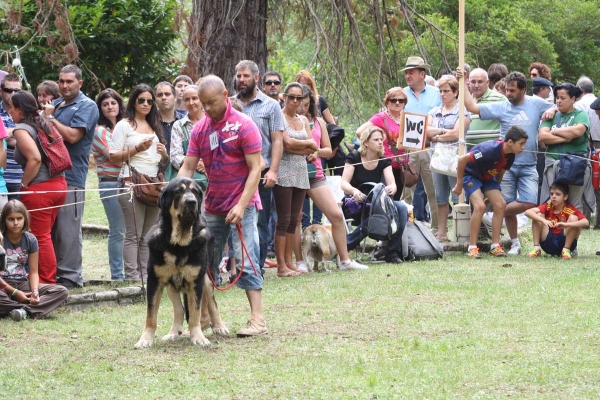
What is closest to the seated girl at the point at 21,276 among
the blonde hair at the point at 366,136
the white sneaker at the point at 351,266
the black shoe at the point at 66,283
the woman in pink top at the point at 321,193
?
the black shoe at the point at 66,283

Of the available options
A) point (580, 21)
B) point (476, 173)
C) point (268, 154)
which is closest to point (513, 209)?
point (476, 173)

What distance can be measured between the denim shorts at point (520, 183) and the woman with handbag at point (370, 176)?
1.43m

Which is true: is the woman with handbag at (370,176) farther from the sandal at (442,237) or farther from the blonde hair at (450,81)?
the blonde hair at (450,81)

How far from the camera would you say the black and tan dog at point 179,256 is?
23.8 ft

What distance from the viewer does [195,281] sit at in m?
7.48

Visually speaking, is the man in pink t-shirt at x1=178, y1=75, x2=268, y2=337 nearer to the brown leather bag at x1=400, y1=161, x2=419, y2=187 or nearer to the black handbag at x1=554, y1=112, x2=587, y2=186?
the brown leather bag at x1=400, y1=161, x2=419, y2=187

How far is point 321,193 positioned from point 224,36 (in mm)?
3270

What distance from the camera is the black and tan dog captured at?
23.8ft

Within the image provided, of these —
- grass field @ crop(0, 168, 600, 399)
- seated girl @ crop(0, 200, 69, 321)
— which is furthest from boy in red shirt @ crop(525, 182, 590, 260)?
seated girl @ crop(0, 200, 69, 321)

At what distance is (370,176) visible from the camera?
12.7 meters

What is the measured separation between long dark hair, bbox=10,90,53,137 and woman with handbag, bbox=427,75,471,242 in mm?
5540

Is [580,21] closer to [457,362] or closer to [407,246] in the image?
[407,246]

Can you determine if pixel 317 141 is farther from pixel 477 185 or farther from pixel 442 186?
pixel 442 186

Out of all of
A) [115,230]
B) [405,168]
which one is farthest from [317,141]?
[115,230]
